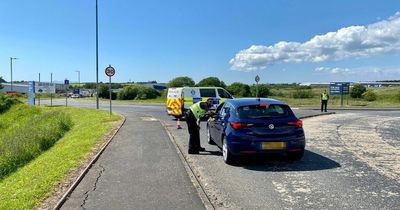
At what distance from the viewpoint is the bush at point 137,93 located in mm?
62188

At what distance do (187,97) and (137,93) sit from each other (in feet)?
135

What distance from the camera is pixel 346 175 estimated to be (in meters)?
8.17

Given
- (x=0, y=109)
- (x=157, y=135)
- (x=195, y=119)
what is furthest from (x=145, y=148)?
(x=0, y=109)

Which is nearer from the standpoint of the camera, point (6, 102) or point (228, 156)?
point (228, 156)

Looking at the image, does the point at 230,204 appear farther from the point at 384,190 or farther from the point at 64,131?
the point at 64,131

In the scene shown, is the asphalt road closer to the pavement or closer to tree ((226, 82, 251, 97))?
the pavement

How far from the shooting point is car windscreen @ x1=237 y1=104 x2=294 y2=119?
9.41m

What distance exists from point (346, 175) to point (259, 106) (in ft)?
A: 8.00

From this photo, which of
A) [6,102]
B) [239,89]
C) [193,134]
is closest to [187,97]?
[193,134]

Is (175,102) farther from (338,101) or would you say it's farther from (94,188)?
(338,101)

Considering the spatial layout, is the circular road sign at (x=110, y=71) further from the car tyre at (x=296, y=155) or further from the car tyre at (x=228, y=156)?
the car tyre at (x=296, y=155)

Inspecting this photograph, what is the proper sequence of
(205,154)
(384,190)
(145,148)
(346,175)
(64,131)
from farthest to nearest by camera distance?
(64,131)
(145,148)
(205,154)
(346,175)
(384,190)

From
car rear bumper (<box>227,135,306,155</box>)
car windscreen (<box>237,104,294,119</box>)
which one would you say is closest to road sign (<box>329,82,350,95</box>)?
car windscreen (<box>237,104,294,119</box>)

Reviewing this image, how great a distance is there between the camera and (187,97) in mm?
23281
